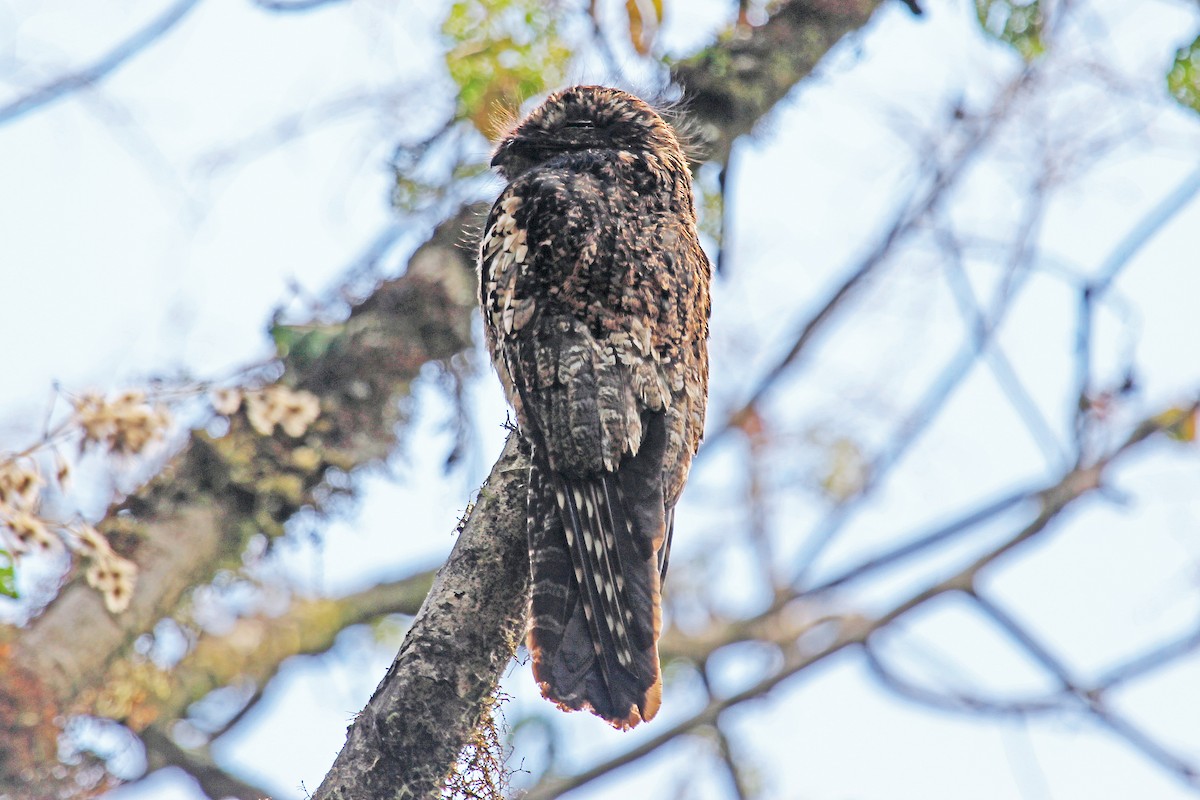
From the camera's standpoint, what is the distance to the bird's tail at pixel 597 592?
2.77 metres

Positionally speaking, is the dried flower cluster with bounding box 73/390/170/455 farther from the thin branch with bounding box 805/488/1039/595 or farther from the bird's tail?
the thin branch with bounding box 805/488/1039/595

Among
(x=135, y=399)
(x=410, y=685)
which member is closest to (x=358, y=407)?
(x=135, y=399)

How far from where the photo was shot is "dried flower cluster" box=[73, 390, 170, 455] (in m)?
3.50

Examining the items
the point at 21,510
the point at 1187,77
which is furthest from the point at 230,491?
the point at 1187,77

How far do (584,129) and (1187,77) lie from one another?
1.98m

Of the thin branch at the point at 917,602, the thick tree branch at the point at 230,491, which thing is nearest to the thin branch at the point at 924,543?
the thin branch at the point at 917,602

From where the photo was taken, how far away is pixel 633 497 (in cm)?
312

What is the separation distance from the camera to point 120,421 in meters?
3.58

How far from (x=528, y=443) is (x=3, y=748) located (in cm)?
230

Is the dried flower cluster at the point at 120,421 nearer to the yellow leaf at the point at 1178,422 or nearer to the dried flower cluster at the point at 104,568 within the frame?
the dried flower cluster at the point at 104,568

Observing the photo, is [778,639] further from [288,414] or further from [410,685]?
[410,685]

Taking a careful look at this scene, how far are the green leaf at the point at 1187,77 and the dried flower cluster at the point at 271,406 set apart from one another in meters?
3.06

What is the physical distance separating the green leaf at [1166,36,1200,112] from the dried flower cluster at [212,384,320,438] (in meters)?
3.06

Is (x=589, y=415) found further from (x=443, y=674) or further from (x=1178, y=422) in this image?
(x=1178, y=422)
